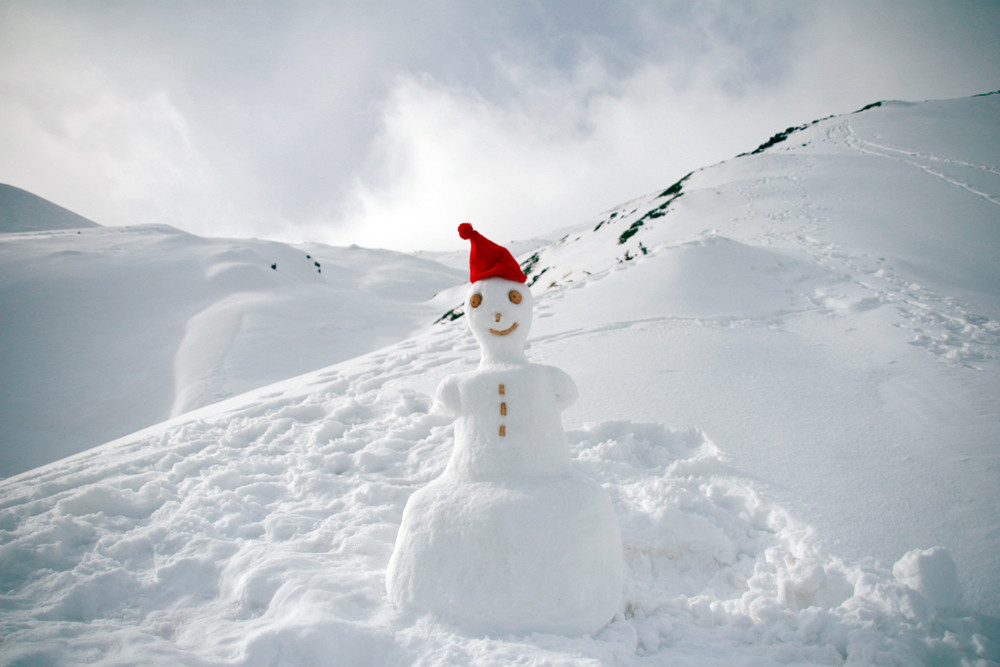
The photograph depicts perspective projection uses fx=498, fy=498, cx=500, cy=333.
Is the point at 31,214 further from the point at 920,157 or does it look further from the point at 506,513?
the point at 920,157

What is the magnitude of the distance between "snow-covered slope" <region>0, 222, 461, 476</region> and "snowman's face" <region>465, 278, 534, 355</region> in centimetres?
737

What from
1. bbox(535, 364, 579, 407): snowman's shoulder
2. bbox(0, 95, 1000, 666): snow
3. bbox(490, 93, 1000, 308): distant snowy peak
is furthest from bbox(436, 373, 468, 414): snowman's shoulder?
bbox(490, 93, 1000, 308): distant snowy peak

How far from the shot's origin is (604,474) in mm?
3500

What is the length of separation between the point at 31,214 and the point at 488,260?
51.5 meters

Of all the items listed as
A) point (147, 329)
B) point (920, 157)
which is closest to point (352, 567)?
→ point (147, 329)

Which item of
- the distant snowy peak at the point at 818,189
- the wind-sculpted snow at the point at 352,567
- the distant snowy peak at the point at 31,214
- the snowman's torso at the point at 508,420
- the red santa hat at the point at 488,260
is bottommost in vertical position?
the wind-sculpted snow at the point at 352,567

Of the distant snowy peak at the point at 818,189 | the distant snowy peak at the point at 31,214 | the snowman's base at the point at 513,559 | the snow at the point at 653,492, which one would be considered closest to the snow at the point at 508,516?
the snowman's base at the point at 513,559

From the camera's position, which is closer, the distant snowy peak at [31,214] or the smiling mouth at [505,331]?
the smiling mouth at [505,331]

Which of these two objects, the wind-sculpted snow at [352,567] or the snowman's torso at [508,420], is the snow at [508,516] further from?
the wind-sculpted snow at [352,567]

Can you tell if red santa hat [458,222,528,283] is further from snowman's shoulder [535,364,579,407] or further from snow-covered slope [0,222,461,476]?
snow-covered slope [0,222,461,476]

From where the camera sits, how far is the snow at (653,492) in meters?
2.22

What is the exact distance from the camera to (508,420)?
8.34ft

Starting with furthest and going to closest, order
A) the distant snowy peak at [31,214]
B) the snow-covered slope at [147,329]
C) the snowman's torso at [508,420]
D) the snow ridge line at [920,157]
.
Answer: the distant snowy peak at [31,214]
the snow ridge line at [920,157]
the snow-covered slope at [147,329]
the snowman's torso at [508,420]

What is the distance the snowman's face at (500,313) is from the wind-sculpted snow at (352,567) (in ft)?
4.37
